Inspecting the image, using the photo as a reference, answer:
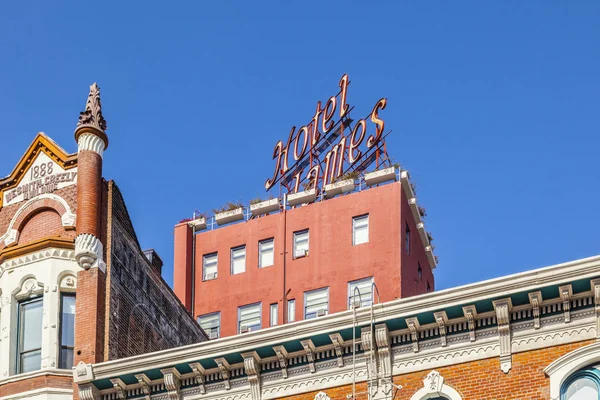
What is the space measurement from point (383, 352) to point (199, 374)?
513 centimetres

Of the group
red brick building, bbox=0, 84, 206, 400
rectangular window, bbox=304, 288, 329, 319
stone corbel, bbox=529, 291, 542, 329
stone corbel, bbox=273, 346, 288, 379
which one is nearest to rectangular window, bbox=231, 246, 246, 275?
rectangular window, bbox=304, 288, 329, 319

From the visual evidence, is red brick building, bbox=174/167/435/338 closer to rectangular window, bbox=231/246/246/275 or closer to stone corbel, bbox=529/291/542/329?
rectangular window, bbox=231/246/246/275

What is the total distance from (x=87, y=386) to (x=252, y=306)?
37488mm

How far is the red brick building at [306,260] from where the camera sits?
73.2m

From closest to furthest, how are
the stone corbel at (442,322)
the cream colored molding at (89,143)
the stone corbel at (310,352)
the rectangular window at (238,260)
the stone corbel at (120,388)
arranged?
the stone corbel at (442,322)
the stone corbel at (310,352)
the stone corbel at (120,388)
the cream colored molding at (89,143)
the rectangular window at (238,260)

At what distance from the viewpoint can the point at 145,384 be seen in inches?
1481

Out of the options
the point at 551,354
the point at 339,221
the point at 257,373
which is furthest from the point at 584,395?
the point at 339,221

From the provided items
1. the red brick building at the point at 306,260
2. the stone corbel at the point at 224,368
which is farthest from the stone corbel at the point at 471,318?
the red brick building at the point at 306,260

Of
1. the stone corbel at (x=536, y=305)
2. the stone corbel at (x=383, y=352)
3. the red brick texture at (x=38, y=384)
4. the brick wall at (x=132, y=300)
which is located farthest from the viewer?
the brick wall at (x=132, y=300)

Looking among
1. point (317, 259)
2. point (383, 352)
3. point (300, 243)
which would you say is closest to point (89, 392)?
point (383, 352)

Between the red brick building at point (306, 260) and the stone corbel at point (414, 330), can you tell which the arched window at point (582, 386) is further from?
the red brick building at point (306, 260)

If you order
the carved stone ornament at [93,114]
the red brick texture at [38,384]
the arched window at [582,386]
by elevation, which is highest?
the carved stone ornament at [93,114]

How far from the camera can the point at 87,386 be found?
1515 inches

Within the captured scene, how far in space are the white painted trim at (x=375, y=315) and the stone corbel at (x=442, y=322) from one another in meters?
0.20
